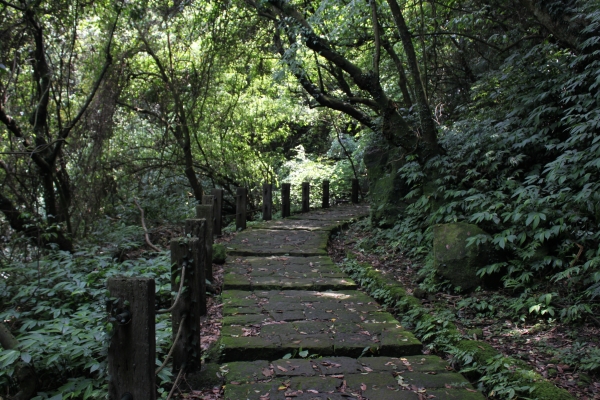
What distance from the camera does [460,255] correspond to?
514 cm

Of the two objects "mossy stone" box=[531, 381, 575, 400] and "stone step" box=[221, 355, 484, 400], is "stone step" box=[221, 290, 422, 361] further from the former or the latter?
"mossy stone" box=[531, 381, 575, 400]

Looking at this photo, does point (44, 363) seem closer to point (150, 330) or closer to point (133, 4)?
point (150, 330)

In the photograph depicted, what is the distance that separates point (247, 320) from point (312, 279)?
1655 mm

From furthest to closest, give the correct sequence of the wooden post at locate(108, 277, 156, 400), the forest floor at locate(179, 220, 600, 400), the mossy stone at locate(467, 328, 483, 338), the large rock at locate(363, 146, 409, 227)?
the large rock at locate(363, 146, 409, 227) < the mossy stone at locate(467, 328, 483, 338) < the forest floor at locate(179, 220, 600, 400) < the wooden post at locate(108, 277, 156, 400)

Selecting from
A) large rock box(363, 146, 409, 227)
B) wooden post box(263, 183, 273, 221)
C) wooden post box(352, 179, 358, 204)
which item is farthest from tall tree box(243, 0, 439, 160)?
wooden post box(352, 179, 358, 204)

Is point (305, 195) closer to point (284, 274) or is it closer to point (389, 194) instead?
point (389, 194)

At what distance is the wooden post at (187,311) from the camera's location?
3270 millimetres

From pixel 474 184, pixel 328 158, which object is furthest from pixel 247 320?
pixel 328 158

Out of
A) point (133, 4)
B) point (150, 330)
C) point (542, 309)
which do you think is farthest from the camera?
point (133, 4)

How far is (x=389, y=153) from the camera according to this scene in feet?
31.9

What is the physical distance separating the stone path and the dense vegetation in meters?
0.87

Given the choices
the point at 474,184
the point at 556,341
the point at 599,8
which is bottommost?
the point at 556,341

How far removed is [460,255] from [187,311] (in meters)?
3.36

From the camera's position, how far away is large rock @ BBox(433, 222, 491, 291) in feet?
16.6
